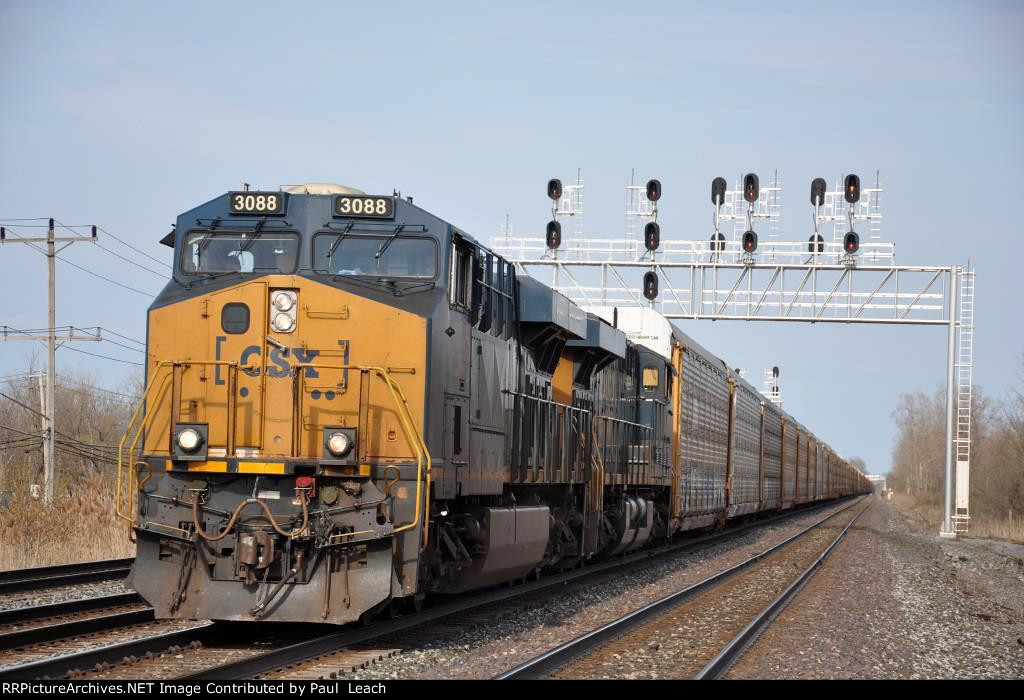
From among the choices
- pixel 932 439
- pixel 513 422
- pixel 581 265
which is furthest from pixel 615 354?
pixel 932 439

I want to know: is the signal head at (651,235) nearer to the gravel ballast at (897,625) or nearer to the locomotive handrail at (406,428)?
the gravel ballast at (897,625)

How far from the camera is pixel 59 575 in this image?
15.3 m

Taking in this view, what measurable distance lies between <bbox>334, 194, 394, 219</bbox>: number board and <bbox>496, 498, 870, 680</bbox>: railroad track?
13.0 ft

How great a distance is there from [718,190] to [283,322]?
69.6 ft

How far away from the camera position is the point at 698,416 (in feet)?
77.2

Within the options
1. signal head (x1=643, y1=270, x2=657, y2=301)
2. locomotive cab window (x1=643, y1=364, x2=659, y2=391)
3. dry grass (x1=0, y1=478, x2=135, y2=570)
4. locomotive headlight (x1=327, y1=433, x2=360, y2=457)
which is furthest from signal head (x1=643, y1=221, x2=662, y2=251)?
locomotive headlight (x1=327, y1=433, x2=360, y2=457)

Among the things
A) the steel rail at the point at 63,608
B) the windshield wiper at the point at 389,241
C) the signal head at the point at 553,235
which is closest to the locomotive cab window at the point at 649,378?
the signal head at the point at 553,235

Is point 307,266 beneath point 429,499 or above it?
above

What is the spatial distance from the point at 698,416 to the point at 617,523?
629cm

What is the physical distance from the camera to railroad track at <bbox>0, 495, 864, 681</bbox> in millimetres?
7863

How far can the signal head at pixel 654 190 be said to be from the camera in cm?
2833

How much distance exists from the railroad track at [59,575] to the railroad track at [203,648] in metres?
1.95

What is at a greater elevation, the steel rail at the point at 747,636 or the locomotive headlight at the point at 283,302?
the locomotive headlight at the point at 283,302
